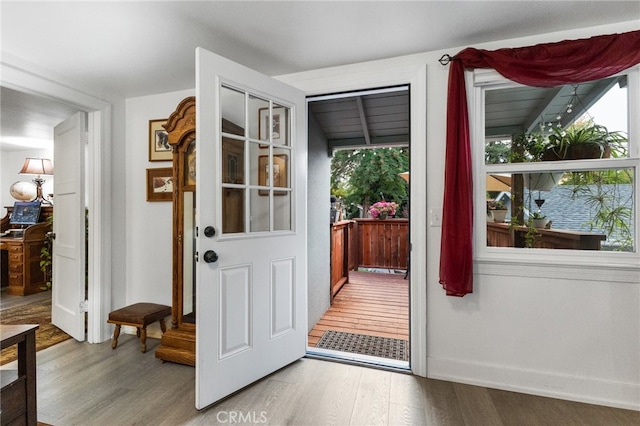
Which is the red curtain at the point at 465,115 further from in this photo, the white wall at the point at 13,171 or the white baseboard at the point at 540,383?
the white wall at the point at 13,171

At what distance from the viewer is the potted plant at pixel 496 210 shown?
6.84ft

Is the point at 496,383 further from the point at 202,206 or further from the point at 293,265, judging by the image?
the point at 202,206

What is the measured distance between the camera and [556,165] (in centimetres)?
196

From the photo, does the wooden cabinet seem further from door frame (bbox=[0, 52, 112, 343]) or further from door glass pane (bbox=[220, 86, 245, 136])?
door glass pane (bbox=[220, 86, 245, 136])

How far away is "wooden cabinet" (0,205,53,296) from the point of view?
4.23 metres

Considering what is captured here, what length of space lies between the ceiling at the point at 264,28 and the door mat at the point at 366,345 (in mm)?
2263

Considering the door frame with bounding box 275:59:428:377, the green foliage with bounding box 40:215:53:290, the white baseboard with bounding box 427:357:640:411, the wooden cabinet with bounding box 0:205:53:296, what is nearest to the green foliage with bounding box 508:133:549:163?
the door frame with bounding box 275:59:428:377

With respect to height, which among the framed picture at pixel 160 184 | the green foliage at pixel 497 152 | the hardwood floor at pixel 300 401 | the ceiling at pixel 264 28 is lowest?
the hardwood floor at pixel 300 401

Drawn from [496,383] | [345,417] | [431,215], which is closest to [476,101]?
[431,215]

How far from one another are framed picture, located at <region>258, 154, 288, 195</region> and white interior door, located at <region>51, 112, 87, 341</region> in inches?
71.6

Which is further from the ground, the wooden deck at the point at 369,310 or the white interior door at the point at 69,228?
the white interior door at the point at 69,228

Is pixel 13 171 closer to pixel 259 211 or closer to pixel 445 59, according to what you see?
pixel 259 211

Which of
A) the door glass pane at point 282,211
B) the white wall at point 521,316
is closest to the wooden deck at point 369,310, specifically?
the white wall at point 521,316

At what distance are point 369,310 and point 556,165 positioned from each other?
7.91ft
